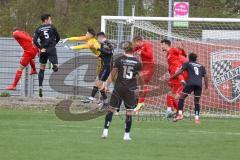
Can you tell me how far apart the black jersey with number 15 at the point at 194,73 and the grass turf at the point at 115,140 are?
1134mm

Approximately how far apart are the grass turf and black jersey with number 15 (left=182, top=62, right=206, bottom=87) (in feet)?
3.72

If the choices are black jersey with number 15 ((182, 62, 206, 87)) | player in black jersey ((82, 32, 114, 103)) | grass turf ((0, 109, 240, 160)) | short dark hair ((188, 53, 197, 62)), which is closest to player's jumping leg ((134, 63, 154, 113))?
player in black jersey ((82, 32, 114, 103))

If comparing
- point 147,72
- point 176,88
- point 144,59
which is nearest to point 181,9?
point 147,72

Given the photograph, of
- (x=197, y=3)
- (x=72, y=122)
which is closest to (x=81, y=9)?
(x=197, y=3)

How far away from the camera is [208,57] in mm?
26094

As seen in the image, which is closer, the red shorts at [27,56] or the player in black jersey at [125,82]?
the player in black jersey at [125,82]

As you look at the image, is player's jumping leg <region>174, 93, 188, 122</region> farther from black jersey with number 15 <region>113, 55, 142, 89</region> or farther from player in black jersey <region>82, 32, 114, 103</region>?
black jersey with number 15 <region>113, 55, 142, 89</region>

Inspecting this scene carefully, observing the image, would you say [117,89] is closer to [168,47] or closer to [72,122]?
[72,122]

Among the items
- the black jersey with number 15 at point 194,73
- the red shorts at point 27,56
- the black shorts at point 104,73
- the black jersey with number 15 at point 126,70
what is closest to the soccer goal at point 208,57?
the black shorts at point 104,73

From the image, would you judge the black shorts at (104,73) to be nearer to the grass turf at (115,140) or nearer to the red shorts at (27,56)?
the red shorts at (27,56)

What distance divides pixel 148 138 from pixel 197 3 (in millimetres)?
23674

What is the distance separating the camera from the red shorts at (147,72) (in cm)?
2348

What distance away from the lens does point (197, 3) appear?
129 ft

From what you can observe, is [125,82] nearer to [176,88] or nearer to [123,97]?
[123,97]
